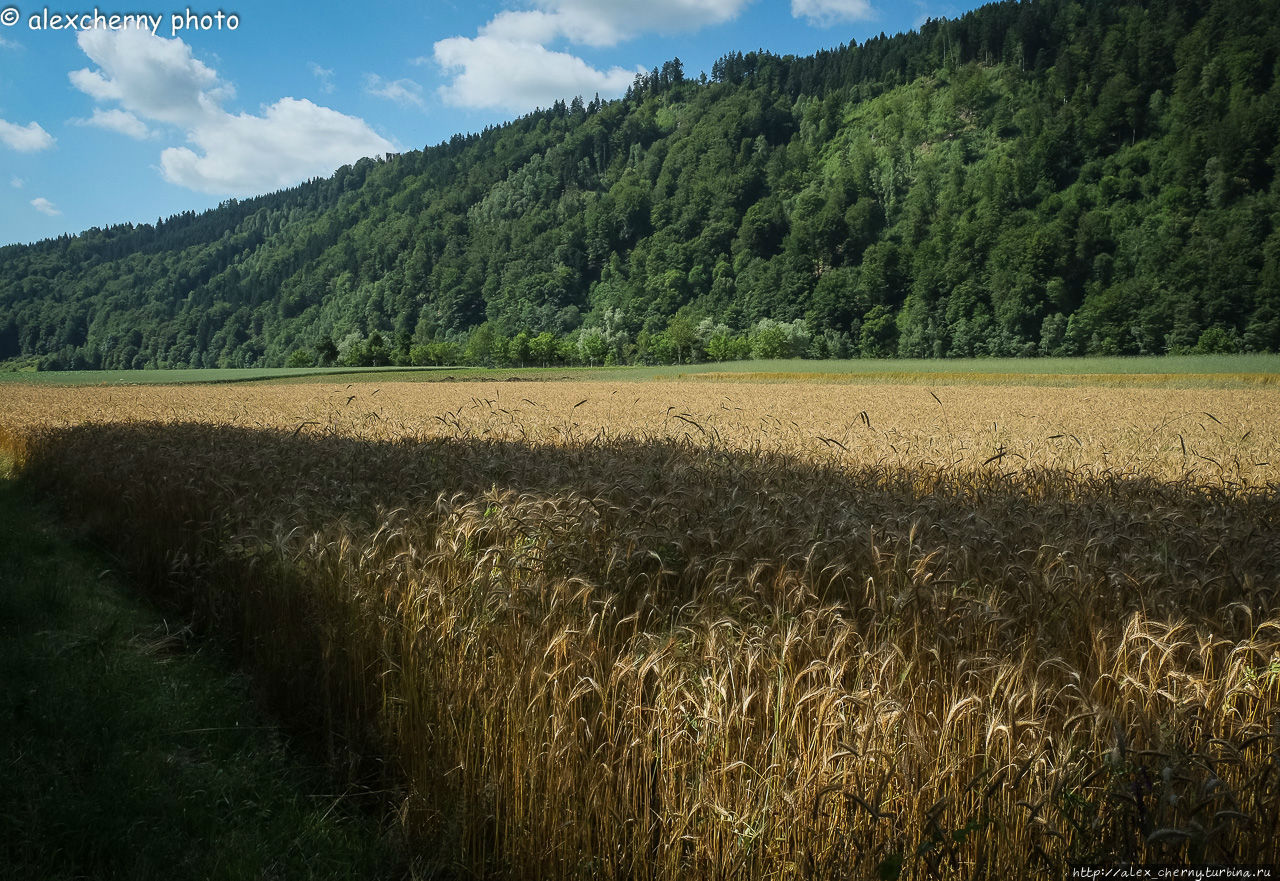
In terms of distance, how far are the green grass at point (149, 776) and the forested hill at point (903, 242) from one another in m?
113

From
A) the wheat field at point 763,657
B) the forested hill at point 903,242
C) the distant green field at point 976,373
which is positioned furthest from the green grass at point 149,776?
the forested hill at point 903,242

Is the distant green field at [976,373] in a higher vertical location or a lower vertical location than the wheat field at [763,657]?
higher

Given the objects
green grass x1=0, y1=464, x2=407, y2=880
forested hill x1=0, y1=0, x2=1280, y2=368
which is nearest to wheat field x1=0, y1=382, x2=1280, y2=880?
green grass x1=0, y1=464, x2=407, y2=880

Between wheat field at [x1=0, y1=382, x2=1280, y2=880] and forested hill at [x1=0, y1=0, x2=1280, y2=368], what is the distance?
112 meters

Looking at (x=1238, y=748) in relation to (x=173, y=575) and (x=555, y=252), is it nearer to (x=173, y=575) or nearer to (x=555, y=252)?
(x=173, y=575)

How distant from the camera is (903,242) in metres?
149

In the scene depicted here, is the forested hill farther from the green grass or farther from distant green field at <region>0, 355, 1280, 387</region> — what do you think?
the green grass

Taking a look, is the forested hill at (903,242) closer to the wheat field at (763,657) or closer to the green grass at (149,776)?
the wheat field at (763,657)

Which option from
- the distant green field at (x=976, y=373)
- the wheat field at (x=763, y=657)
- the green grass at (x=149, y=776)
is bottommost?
the green grass at (x=149, y=776)

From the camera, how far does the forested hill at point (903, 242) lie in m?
115

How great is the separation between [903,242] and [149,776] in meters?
161

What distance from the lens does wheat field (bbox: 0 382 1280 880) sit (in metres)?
2.48

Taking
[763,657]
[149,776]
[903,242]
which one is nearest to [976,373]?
[763,657]

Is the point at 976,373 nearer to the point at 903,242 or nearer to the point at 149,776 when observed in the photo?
the point at 149,776
